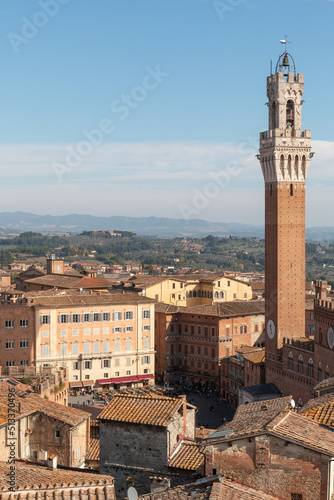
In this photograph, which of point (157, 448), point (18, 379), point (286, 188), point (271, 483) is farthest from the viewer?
point (286, 188)

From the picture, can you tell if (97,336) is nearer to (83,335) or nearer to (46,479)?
(83,335)

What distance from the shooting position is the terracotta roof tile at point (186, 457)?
1738 centimetres

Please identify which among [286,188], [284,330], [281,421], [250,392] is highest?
[286,188]

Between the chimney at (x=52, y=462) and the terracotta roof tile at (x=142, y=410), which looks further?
the terracotta roof tile at (x=142, y=410)

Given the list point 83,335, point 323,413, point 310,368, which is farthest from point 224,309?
point 323,413

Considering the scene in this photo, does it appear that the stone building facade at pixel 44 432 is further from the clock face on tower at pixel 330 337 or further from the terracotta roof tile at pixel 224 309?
the terracotta roof tile at pixel 224 309

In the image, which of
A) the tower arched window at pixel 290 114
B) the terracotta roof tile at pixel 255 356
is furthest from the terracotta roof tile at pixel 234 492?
the tower arched window at pixel 290 114

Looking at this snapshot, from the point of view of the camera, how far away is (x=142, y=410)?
61.4ft

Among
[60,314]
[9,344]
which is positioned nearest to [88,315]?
[60,314]

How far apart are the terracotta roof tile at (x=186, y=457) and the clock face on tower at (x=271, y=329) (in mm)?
40530

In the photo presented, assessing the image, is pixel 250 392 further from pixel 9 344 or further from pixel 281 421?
pixel 281 421

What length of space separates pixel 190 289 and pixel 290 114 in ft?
102

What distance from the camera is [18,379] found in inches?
1356

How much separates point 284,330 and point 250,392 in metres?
6.29
